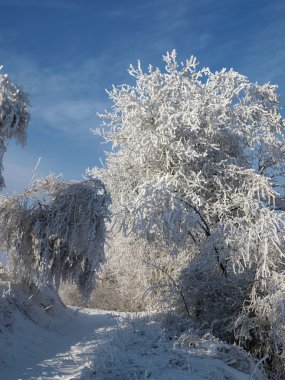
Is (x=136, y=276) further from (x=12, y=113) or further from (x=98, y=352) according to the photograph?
(x=98, y=352)

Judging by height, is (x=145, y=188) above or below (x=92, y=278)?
above

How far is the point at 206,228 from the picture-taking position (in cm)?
1341

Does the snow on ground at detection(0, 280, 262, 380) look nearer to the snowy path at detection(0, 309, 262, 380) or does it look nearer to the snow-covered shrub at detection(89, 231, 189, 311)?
the snowy path at detection(0, 309, 262, 380)

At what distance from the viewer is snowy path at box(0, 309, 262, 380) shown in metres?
6.07

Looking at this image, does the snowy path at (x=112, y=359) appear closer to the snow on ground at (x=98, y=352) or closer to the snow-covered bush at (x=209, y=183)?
the snow on ground at (x=98, y=352)

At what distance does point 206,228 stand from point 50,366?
265 inches

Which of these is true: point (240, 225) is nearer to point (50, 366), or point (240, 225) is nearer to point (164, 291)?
point (164, 291)

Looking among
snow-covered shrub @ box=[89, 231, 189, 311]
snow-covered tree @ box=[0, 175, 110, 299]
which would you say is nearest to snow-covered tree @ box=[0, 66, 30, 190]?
snow-covered tree @ box=[0, 175, 110, 299]

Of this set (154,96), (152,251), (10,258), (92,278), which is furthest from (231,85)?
(10,258)

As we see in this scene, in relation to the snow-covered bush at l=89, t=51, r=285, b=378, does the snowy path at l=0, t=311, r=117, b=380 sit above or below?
below

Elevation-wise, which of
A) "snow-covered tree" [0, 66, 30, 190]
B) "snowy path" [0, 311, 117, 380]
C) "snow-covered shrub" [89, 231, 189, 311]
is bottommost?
"snowy path" [0, 311, 117, 380]

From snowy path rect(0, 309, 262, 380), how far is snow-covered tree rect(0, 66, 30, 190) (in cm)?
451

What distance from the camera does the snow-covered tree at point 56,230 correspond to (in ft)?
35.3

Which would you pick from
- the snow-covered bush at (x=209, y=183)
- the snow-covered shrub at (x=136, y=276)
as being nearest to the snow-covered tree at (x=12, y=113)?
the snow-covered bush at (x=209, y=183)
